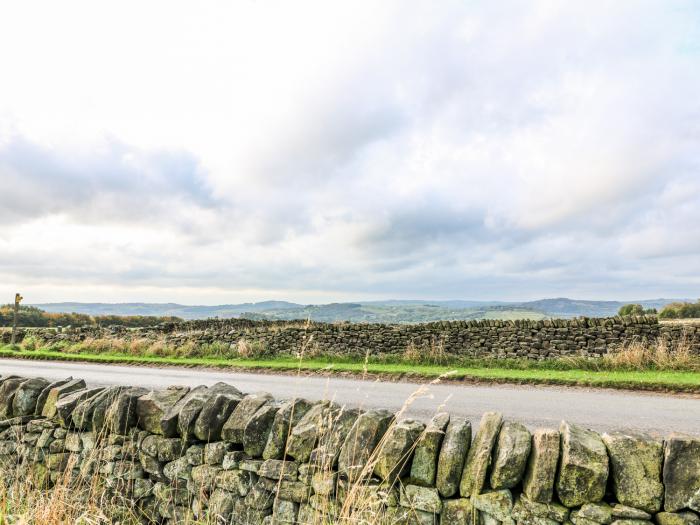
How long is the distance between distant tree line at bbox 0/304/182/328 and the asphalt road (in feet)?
108

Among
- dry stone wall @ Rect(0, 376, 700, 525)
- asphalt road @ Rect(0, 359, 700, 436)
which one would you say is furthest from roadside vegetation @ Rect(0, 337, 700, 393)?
dry stone wall @ Rect(0, 376, 700, 525)

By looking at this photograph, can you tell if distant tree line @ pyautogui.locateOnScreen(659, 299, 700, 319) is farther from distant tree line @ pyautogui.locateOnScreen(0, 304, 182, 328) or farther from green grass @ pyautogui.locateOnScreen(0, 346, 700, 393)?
distant tree line @ pyautogui.locateOnScreen(0, 304, 182, 328)

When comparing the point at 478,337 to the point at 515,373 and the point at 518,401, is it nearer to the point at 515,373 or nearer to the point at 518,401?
the point at 515,373

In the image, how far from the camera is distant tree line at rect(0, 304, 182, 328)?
42.7 metres

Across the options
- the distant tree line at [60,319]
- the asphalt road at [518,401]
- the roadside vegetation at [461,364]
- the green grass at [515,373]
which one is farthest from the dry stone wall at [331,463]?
the distant tree line at [60,319]

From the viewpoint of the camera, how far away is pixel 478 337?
17.0 meters

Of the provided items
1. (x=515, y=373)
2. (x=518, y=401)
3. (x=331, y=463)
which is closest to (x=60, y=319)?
(x=515, y=373)

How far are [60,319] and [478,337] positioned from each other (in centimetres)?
4279

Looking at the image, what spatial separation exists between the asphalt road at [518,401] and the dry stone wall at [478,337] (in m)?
3.14

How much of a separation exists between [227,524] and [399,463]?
188 cm

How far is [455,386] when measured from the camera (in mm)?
11000

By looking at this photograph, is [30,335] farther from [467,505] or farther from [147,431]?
[467,505]

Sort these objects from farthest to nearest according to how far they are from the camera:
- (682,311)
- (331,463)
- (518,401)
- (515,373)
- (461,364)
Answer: (682,311)
(461,364)
(515,373)
(518,401)
(331,463)

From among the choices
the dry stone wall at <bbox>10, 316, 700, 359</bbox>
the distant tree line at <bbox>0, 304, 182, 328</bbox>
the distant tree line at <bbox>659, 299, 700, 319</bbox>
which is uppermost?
the distant tree line at <bbox>659, 299, 700, 319</bbox>
